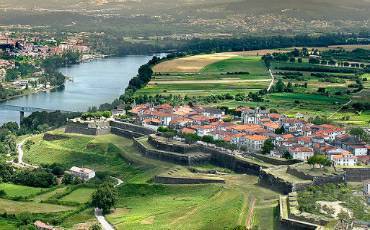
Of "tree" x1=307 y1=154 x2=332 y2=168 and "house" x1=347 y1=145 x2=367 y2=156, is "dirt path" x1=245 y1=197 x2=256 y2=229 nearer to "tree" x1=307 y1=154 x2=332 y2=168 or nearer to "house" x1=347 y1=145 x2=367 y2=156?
"tree" x1=307 y1=154 x2=332 y2=168

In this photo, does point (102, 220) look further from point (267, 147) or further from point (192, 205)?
point (267, 147)

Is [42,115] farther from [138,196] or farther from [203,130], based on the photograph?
[138,196]

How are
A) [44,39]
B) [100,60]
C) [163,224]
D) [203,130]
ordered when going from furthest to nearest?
1. [44,39]
2. [100,60]
3. [203,130]
4. [163,224]

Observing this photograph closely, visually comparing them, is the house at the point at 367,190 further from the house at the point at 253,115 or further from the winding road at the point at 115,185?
the house at the point at 253,115

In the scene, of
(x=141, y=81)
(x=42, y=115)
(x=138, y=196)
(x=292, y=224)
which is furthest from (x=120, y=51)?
(x=292, y=224)

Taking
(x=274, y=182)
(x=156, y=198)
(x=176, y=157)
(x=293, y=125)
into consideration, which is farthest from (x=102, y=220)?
(x=293, y=125)

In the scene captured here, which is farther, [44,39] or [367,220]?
[44,39]

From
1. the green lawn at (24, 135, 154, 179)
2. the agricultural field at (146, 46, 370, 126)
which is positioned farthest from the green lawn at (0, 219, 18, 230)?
the agricultural field at (146, 46, 370, 126)
